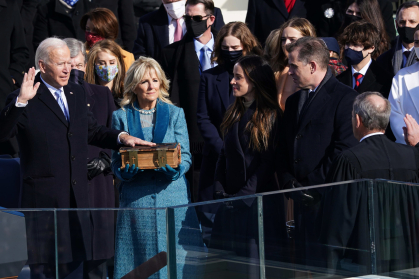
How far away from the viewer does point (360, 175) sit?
173 inches

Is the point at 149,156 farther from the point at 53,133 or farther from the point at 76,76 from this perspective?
the point at 76,76

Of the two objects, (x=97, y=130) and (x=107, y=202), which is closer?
(x=97, y=130)

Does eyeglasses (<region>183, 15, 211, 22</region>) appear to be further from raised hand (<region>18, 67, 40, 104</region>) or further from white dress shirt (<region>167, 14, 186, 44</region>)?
raised hand (<region>18, 67, 40, 104</region>)

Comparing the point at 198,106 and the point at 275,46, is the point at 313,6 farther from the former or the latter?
the point at 198,106

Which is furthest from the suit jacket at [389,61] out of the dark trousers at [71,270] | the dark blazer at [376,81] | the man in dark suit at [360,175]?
the dark trousers at [71,270]

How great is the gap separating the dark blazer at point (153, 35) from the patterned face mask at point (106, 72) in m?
0.84

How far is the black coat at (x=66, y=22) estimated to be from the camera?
857cm

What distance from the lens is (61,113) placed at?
507 centimetres

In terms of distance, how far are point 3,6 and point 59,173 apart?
12.0ft

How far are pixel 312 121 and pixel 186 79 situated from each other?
2.31 metres

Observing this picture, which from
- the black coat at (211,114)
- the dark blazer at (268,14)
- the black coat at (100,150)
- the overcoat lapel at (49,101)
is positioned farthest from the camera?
the dark blazer at (268,14)

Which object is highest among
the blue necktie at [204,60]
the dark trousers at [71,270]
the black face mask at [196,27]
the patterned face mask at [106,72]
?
the black face mask at [196,27]

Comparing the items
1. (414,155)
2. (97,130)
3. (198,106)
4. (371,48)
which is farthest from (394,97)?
(97,130)

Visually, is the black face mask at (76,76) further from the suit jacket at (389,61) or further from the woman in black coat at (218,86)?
the suit jacket at (389,61)
